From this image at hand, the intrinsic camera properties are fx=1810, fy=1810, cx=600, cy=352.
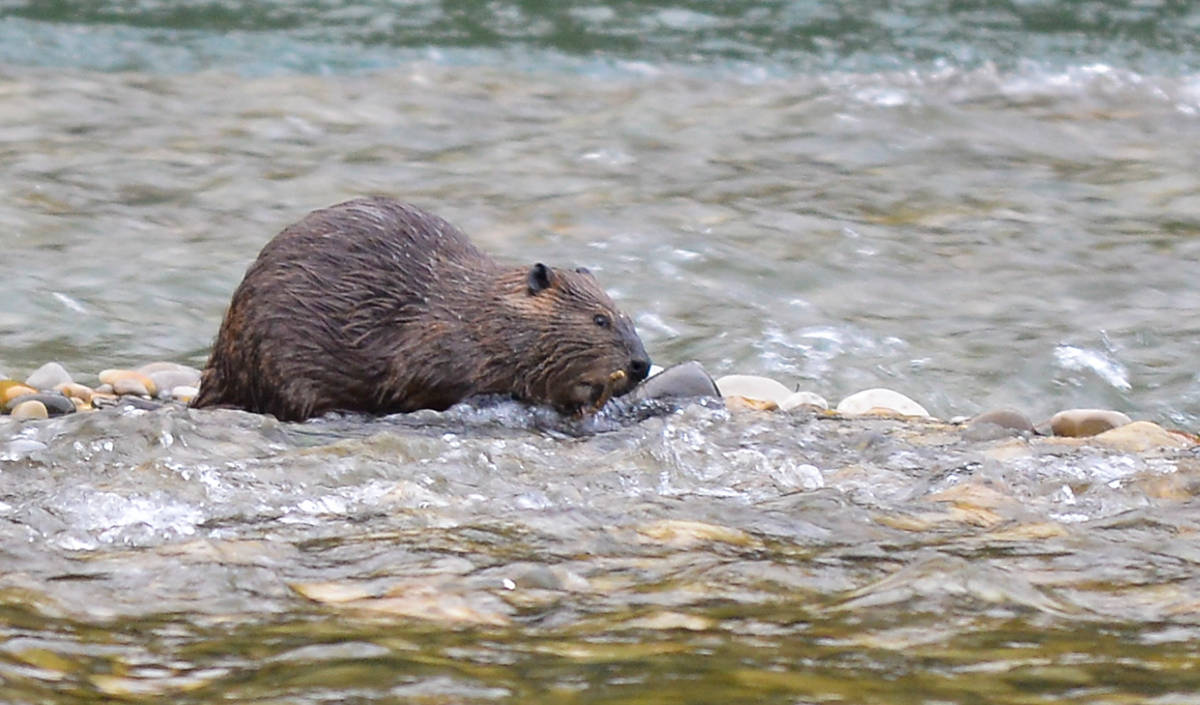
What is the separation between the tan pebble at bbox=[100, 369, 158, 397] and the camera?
6.93 meters

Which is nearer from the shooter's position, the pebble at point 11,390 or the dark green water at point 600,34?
the pebble at point 11,390

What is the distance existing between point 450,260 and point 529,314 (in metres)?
0.39

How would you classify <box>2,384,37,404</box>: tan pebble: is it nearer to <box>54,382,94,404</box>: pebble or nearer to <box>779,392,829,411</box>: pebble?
<box>54,382,94,404</box>: pebble

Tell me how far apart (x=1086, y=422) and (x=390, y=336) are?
2448 mm

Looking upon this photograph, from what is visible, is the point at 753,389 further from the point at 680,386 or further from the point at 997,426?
the point at 997,426

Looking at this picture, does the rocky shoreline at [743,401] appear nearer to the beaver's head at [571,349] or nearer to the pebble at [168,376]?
the pebble at [168,376]

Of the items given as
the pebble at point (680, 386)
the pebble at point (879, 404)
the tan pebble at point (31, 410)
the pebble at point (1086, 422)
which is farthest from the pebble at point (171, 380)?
the pebble at point (1086, 422)

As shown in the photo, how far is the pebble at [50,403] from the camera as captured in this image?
6.23 m

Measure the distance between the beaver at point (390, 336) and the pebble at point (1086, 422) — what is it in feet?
4.99

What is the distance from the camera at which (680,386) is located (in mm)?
6469

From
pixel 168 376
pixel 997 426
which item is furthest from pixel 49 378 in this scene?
pixel 997 426

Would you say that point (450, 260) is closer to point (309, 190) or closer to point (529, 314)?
point (529, 314)

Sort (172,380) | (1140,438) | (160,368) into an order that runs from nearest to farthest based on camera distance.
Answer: (1140,438) → (172,380) → (160,368)

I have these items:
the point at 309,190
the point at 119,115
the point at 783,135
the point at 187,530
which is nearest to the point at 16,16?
the point at 119,115
